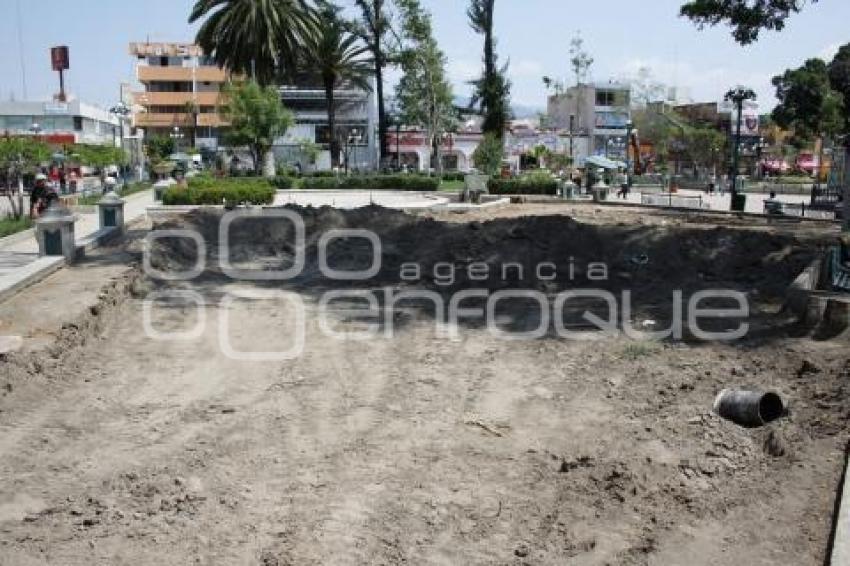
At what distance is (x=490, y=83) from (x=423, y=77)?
963 centimetres

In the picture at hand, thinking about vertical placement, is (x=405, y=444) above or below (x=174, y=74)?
below

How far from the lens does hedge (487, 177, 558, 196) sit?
131 feet

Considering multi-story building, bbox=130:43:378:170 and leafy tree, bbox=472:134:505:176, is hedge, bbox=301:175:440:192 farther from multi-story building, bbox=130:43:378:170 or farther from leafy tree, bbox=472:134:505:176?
multi-story building, bbox=130:43:378:170

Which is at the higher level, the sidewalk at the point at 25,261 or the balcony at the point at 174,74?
the balcony at the point at 174,74

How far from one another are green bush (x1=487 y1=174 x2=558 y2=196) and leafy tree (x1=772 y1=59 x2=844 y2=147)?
37.5 m

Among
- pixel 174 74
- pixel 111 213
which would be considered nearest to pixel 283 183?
pixel 111 213

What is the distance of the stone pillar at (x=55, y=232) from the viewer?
1447 centimetres

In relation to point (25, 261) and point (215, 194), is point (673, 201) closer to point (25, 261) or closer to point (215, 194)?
point (215, 194)

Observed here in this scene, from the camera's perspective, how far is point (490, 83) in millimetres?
56000

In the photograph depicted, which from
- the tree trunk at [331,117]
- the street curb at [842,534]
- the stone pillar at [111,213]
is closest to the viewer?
the street curb at [842,534]

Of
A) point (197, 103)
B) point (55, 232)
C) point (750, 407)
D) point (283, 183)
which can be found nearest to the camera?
point (750, 407)

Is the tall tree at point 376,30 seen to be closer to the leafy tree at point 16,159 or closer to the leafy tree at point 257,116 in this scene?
the leafy tree at point 257,116

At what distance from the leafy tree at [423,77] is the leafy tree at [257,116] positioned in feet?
32.7

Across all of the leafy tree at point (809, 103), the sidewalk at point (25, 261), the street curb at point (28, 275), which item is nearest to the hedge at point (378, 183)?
the sidewalk at point (25, 261)
